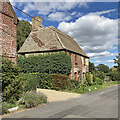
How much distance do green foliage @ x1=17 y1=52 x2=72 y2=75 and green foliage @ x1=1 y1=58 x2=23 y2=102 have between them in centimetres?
1011

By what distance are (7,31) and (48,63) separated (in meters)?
9.97

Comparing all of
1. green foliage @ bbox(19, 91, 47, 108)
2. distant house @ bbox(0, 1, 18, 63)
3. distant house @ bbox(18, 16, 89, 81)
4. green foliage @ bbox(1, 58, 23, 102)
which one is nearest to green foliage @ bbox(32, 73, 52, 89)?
distant house @ bbox(18, 16, 89, 81)

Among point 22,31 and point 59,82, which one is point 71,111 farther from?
point 22,31

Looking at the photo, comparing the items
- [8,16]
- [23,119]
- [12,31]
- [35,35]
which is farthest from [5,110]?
[35,35]

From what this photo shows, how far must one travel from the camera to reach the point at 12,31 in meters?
9.73

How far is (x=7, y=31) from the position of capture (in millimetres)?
9164

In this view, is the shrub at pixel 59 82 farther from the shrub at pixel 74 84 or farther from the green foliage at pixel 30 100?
the green foliage at pixel 30 100

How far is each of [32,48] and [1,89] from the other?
14.3 metres

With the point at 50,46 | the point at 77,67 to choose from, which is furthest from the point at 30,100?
the point at 77,67

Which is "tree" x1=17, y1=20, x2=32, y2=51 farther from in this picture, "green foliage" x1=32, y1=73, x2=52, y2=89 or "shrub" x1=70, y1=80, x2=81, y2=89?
"shrub" x1=70, y1=80, x2=81, y2=89

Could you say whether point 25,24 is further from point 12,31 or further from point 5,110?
point 5,110

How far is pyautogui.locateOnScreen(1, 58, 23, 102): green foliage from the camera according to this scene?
733 centimetres

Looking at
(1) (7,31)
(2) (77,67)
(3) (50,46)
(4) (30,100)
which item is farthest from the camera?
(2) (77,67)

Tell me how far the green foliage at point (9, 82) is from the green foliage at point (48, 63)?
10.1 metres
